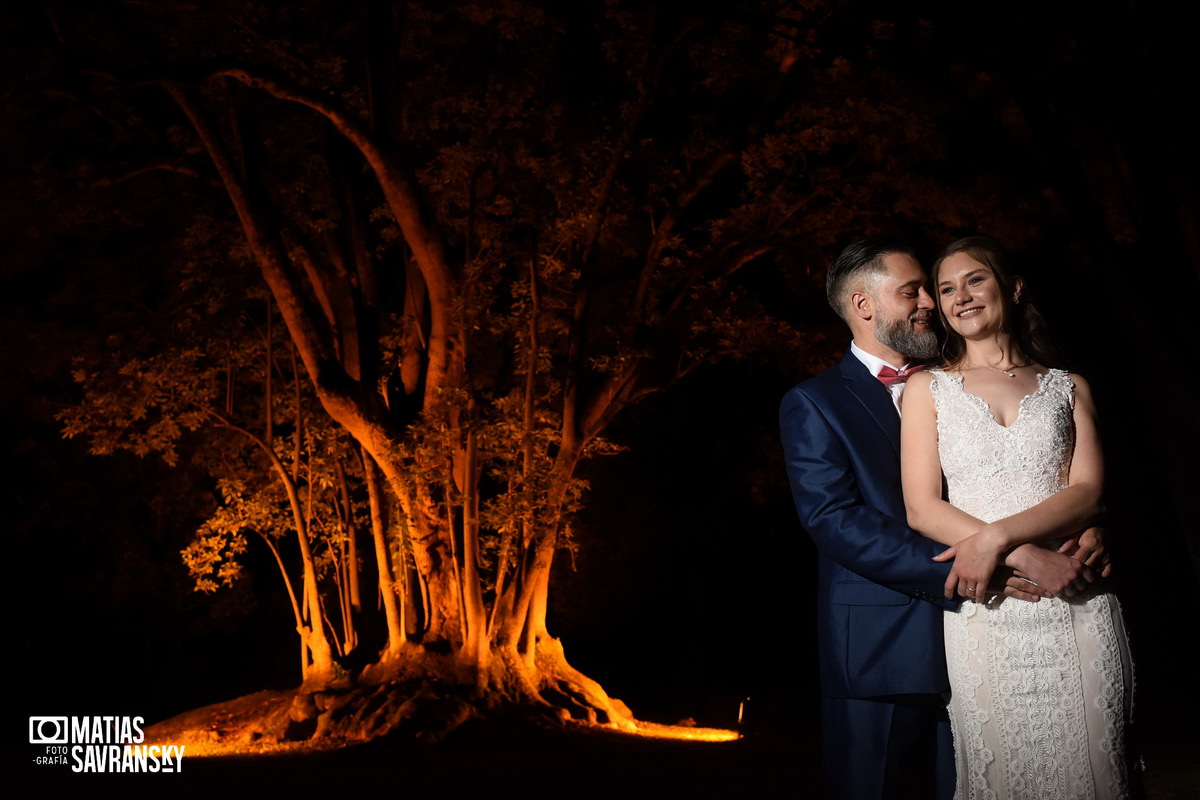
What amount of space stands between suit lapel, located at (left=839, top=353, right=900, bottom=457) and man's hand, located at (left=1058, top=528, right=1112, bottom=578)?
55cm

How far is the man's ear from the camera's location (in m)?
3.26

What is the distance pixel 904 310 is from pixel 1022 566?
82 cm

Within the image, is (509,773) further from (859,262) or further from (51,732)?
(51,732)

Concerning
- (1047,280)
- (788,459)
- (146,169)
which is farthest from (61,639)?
(788,459)

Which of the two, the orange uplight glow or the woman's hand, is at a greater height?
the woman's hand

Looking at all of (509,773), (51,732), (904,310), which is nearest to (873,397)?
(904,310)

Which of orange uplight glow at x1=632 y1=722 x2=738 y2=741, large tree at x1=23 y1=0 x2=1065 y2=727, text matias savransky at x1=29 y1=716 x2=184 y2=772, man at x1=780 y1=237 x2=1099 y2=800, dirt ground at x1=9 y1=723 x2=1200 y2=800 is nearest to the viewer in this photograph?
Result: man at x1=780 y1=237 x2=1099 y2=800

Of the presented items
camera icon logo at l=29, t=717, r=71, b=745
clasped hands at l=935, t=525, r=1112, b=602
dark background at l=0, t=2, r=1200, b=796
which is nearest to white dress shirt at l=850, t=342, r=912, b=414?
clasped hands at l=935, t=525, r=1112, b=602

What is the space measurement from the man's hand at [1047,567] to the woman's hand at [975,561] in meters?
0.05

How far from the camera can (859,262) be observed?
3.30 m

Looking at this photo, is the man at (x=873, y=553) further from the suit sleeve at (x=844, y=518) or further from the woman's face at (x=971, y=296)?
the woman's face at (x=971, y=296)

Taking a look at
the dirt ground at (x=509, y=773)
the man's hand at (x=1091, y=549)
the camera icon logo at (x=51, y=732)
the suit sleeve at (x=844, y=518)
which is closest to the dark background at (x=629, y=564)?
the camera icon logo at (x=51, y=732)

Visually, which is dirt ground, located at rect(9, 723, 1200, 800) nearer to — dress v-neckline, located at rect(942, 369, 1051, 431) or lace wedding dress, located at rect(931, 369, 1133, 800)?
lace wedding dress, located at rect(931, 369, 1133, 800)

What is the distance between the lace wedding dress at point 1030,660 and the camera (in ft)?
9.25
